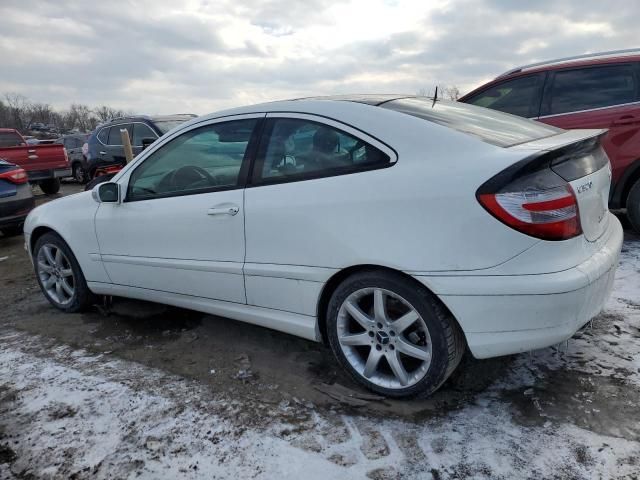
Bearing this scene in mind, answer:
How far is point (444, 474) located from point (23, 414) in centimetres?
216

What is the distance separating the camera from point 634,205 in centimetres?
477

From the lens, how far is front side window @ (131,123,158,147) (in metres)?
9.01

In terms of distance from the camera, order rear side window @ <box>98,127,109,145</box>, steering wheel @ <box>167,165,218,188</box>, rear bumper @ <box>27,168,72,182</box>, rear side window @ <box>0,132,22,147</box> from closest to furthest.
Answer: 1. steering wheel @ <box>167,165,218,188</box>
2. rear side window @ <box>98,127,109,145</box>
3. rear bumper @ <box>27,168,72,182</box>
4. rear side window @ <box>0,132,22,147</box>

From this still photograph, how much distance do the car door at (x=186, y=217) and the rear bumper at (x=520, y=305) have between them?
1.26 m

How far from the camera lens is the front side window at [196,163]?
9.61ft

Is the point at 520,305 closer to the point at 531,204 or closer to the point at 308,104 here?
the point at 531,204

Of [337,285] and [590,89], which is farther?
[590,89]

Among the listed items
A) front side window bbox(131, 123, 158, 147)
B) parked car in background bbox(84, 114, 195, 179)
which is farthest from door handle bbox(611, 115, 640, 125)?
front side window bbox(131, 123, 158, 147)

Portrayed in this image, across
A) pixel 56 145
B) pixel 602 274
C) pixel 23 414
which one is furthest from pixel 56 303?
pixel 56 145

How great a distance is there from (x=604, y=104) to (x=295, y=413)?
4484 millimetres

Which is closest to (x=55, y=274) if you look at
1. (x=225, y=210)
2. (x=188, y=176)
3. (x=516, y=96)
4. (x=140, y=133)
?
(x=188, y=176)

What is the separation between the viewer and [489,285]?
2.10 meters

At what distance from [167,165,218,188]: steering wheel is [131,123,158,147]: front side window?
244 inches

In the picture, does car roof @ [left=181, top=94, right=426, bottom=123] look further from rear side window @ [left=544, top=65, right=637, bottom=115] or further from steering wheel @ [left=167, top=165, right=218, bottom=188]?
rear side window @ [left=544, top=65, right=637, bottom=115]
